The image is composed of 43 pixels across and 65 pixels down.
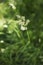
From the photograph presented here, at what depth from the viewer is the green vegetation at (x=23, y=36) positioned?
1.70 meters

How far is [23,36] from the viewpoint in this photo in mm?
1755

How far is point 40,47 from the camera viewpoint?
1.70m

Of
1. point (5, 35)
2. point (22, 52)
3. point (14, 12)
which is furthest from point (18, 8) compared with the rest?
point (22, 52)

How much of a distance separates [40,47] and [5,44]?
260 mm

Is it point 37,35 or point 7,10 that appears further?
point 7,10

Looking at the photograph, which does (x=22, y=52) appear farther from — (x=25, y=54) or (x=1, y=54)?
(x=1, y=54)

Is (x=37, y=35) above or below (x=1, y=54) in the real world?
above

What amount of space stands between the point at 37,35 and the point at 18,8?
0.88 ft

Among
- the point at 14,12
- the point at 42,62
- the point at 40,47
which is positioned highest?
the point at 14,12

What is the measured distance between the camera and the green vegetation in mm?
1696

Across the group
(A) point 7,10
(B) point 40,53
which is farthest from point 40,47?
(A) point 7,10

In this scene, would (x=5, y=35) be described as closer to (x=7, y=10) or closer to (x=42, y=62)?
(x=7, y=10)

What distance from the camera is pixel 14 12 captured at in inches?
71.6

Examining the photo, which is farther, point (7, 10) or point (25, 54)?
point (7, 10)
